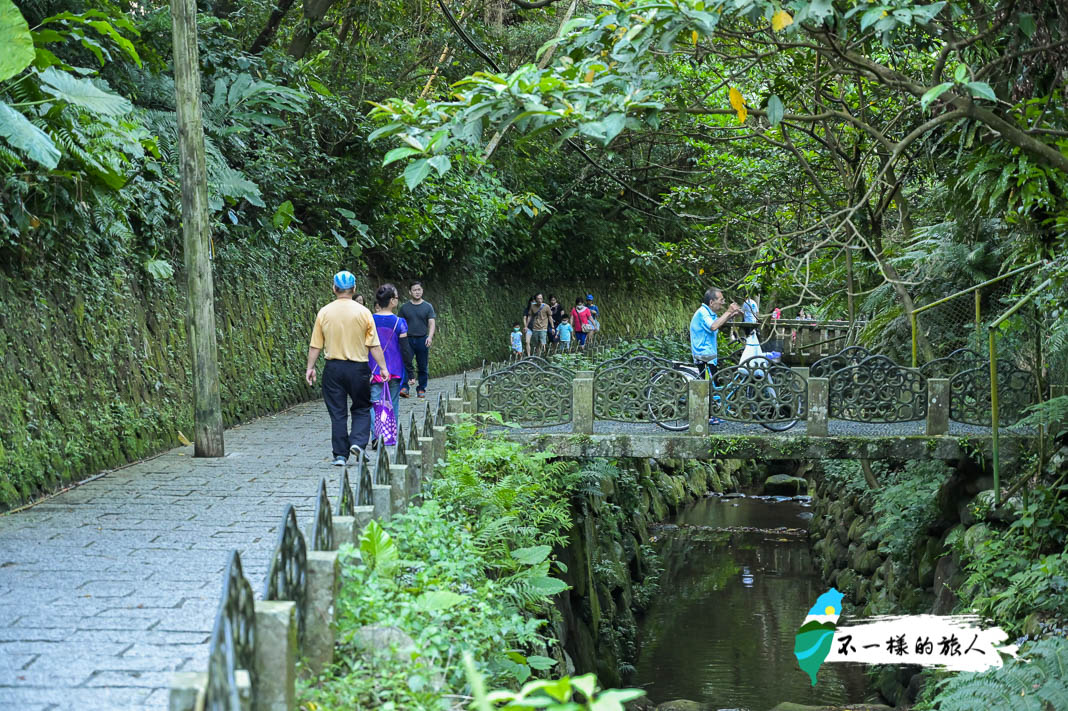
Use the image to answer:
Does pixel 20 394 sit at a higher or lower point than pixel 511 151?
lower

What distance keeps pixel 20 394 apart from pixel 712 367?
25.0 ft

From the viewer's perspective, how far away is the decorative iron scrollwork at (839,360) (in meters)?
12.5

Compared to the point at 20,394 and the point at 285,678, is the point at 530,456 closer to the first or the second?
the point at 20,394

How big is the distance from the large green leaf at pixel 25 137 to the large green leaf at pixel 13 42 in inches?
15.3

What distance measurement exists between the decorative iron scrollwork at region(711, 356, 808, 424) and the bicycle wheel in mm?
384

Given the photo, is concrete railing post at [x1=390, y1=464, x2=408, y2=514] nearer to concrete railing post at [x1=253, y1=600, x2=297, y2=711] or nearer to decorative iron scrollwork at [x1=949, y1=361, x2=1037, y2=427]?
concrete railing post at [x1=253, y1=600, x2=297, y2=711]

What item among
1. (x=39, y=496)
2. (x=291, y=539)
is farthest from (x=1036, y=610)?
(x=39, y=496)

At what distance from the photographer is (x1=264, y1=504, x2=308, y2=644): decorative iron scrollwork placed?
422cm

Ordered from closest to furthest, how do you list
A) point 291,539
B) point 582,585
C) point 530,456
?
point 291,539 < point 530,456 < point 582,585

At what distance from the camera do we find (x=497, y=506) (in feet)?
28.9

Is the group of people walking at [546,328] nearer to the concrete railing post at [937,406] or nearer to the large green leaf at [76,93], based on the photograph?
the concrete railing post at [937,406]

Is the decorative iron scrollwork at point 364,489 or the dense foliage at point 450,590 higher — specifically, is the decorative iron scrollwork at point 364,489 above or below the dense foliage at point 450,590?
above

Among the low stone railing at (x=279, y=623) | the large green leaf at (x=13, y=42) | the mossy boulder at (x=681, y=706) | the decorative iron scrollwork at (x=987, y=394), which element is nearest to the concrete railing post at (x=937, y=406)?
the decorative iron scrollwork at (x=987, y=394)

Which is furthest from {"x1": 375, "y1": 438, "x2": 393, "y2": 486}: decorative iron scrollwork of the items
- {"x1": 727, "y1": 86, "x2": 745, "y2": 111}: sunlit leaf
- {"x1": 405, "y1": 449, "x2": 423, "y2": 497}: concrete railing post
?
{"x1": 727, "y1": 86, "x2": 745, "y2": 111}: sunlit leaf
